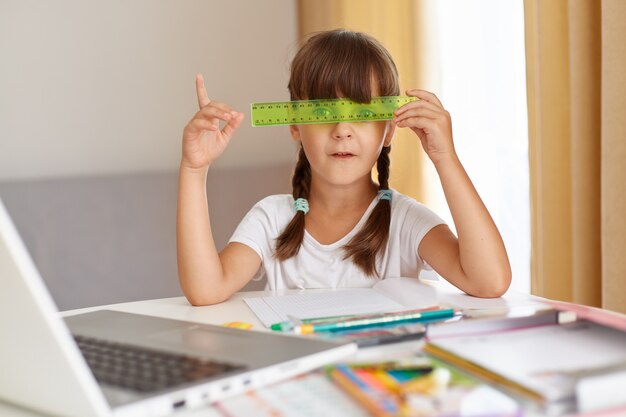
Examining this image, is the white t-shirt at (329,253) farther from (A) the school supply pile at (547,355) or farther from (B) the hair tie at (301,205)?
(A) the school supply pile at (547,355)

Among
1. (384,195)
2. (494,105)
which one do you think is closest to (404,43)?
(494,105)

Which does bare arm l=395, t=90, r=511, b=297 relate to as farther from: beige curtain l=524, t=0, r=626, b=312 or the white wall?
the white wall

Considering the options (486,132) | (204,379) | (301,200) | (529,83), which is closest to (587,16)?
(529,83)

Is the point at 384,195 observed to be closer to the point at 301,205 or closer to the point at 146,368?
the point at 301,205

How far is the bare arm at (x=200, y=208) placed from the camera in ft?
4.44

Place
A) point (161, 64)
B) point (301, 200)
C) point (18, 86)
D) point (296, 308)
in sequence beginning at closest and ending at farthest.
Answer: point (296, 308) < point (301, 200) < point (18, 86) < point (161, 64)

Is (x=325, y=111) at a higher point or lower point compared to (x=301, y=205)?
higher

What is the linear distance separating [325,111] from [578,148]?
30.0 inches

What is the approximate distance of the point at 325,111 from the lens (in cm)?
151

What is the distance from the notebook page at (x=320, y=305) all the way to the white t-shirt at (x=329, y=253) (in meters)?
0.32

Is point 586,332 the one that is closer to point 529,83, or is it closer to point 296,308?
point 296,308

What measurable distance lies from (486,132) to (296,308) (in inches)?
58.5

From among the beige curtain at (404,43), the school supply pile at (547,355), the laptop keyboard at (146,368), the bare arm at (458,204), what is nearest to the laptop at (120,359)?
the laptop keyboard at (146,368)

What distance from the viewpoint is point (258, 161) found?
3.34m
